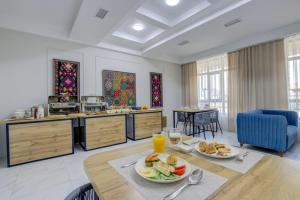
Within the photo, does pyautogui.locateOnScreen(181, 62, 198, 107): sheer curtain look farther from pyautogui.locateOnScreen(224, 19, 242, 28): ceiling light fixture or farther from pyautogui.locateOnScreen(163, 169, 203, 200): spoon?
pyautogui.locateOnScreen(163, 169, 203, 200): spoon

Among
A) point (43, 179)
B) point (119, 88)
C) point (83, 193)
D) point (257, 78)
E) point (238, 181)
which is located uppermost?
point (257, 78)

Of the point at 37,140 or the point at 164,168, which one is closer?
the point at 164,168

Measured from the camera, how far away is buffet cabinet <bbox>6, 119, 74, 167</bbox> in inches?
101

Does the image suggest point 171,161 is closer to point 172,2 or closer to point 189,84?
point 172,2

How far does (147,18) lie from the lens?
314 centimetres

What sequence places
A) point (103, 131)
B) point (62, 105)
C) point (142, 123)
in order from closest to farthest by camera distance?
point (62, 105) < point (103, 131) < point (142, 123)

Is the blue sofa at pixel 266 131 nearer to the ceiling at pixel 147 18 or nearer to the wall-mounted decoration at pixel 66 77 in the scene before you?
the ceiling at pixel 147 18

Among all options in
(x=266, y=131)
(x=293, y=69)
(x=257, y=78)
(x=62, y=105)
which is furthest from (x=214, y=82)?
(x=62, y=105)

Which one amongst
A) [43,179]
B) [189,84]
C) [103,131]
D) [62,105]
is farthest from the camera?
[189,84]

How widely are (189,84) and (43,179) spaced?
17.7 feet

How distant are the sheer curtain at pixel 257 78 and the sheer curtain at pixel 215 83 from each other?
0.92 ft

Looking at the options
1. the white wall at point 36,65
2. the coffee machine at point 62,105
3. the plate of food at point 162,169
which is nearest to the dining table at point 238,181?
the plate of food at point 162,169

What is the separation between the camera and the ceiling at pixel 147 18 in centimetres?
262

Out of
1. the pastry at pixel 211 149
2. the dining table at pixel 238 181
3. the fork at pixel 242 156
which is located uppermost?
the pastry at pixel 211 149
